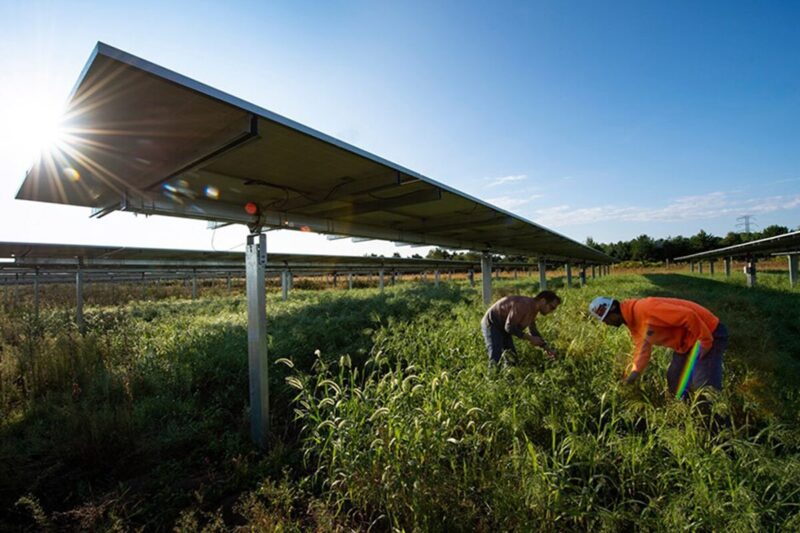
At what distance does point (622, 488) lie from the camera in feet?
8.12

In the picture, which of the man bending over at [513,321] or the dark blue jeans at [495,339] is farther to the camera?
the dark blue jeans at [495,339]

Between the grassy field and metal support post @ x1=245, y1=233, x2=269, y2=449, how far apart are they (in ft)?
0.84

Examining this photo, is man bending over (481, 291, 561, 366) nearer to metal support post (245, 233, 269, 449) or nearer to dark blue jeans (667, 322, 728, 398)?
dark blue jeans (667, 322, 728, 398)

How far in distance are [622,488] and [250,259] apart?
401 cm

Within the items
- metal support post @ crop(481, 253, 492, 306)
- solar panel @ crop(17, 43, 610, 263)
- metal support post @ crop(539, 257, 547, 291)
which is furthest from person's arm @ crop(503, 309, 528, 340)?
metal support post @ crop(539, 257, 547, 291)

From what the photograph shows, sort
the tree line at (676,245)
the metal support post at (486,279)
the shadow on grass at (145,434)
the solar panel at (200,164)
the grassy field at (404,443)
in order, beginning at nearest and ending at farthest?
the solar panel at (200,164) < the grassy field at (404,443) < the shadow on grass at (145,434) < the metal support post at (486,279) < the tree line at (676,245)

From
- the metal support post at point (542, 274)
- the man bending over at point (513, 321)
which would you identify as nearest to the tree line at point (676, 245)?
the metal support post at point (542, 274)

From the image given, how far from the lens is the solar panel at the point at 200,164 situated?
7.27 feet

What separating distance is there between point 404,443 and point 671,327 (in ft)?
11.1

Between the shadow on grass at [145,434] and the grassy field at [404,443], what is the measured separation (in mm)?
21

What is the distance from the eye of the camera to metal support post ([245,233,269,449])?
13.1 ft

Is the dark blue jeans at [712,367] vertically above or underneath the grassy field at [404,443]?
above

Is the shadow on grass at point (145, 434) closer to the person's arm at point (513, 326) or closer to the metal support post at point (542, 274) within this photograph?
the person's arm at point (513, 326)

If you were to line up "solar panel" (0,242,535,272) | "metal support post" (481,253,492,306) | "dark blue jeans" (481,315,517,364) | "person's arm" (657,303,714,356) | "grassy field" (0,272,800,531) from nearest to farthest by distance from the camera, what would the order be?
"grassy field" (0,272,800,531) < "person's arm" (657,303,714,356) < "dark blue jeans" (481,315,517,364) < "solar panel" (0,242,535,272) < "metal support post" (481,253,492,306)
